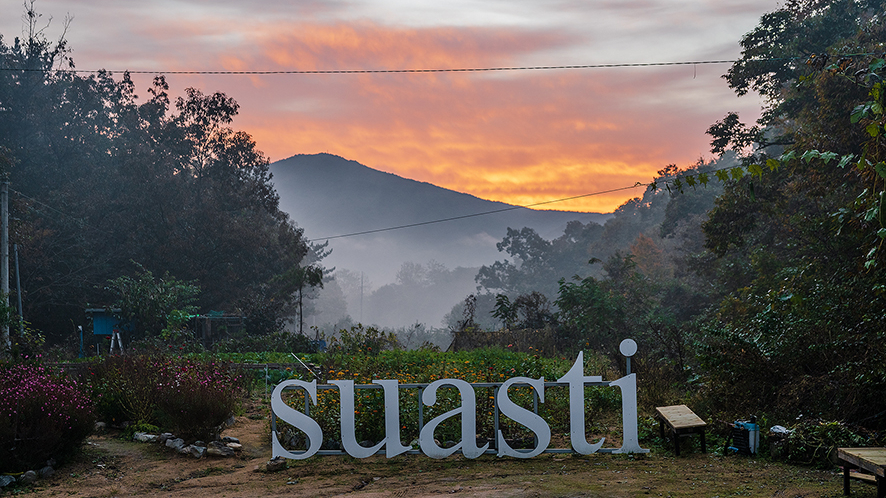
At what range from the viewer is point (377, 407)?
8422 millimetres

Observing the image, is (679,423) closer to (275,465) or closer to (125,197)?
(275,465)

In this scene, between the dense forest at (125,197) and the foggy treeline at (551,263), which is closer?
the dense forest at (125,197)

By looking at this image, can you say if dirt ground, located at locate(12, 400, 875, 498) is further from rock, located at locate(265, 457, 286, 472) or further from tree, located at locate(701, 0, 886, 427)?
tree, located at locate(701, 0, 886, 427)

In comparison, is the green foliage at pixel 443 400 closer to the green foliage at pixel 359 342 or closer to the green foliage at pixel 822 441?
the green foliage at pixel 822 441

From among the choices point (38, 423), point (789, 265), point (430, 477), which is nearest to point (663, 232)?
point (789, 265)

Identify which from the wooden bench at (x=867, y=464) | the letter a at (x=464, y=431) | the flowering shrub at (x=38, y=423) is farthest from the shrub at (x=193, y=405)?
the wooden bench at (x=867, y=464)

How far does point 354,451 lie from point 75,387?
4.23m

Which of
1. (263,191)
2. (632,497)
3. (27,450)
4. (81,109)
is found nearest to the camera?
(632,497)

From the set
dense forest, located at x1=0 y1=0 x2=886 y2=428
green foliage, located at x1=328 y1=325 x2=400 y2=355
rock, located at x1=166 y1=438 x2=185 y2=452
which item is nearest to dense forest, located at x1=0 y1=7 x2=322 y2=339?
dense forest, located at x1=0 y1=0 x2=886 y2=428

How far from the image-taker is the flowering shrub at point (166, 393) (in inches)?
338

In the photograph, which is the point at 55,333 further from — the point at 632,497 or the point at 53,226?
the point at 632,497

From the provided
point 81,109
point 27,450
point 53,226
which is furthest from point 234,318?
point 27,450

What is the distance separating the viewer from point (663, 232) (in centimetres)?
3556

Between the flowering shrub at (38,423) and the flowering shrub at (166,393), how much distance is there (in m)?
1.06
